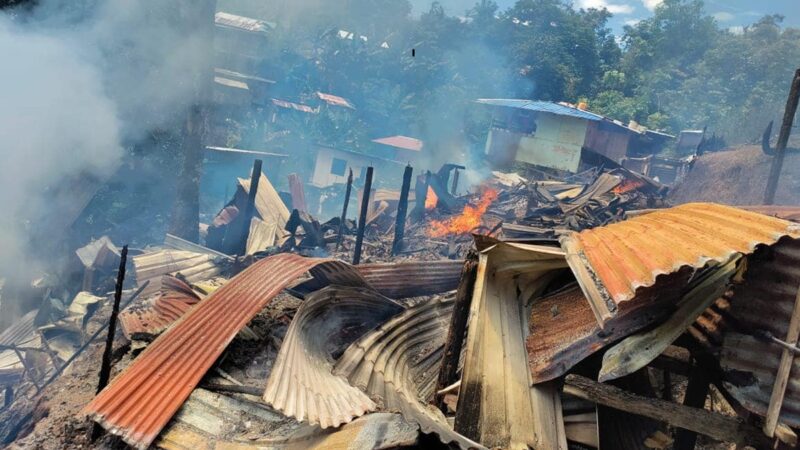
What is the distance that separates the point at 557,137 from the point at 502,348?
27.5m

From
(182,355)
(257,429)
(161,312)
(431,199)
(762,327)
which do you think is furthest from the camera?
(431,199)

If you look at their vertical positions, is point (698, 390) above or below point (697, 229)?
below

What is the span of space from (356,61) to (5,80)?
100 feet

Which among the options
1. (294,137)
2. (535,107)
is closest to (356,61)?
(294,137)

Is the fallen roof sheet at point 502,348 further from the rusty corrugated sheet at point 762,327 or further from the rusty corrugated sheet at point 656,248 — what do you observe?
the rusty corrugated sheet at point 762,327

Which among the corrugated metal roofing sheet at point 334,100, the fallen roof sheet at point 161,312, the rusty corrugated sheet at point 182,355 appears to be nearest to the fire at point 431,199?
the fallen roof sheet at point 161,312

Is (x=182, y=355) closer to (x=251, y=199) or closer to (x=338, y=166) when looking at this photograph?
(x=251, y=199)

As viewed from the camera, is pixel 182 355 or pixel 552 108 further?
pixel 552 108

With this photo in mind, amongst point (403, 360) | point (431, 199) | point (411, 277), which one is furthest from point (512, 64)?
point (403, 360)

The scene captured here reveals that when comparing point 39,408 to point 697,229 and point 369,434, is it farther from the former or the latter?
point 697,229

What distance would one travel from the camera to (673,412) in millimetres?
3133

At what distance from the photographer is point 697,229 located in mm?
3250

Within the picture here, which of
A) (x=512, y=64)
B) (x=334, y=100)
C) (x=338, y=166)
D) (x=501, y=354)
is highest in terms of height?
(x=512, y=64)

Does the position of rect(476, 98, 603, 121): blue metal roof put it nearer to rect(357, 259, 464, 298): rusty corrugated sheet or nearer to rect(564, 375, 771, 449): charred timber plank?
rect(357, 259, 464, 298): rusty corrugated sheet
